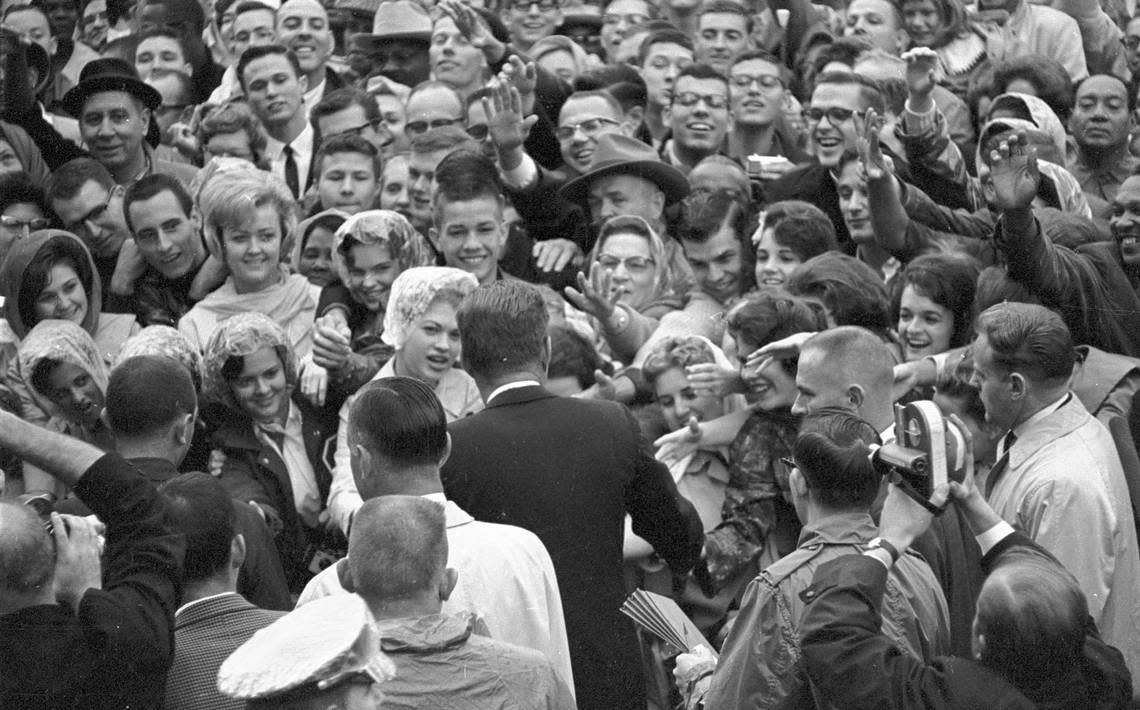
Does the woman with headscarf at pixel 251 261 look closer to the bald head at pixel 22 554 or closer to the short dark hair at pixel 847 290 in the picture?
the short dark hair at pixel 847 290

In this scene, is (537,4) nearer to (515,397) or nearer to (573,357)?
(573,357)

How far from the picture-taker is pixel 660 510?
5.27 m

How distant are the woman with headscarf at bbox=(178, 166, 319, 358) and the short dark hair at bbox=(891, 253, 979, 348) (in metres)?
2.41

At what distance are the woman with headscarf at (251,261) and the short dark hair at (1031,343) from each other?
301cm

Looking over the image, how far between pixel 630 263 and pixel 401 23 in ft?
11.7

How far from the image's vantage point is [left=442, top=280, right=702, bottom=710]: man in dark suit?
5.08m

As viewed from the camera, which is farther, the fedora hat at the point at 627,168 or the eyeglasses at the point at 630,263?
the fedora hat at the point at 627,168

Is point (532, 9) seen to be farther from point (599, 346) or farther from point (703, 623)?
point (703, 623)

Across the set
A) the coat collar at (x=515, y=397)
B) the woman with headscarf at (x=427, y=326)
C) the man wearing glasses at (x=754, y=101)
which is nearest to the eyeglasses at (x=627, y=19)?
the man wearing glasses at (x=754, y=101)

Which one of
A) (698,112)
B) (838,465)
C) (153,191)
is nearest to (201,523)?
(838,465)

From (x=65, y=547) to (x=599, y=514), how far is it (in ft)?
5.15

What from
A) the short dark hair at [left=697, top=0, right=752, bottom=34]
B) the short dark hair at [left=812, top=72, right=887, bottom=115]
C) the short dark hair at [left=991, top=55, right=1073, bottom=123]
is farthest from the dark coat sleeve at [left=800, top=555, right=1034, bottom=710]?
the short dark hair at [left=697, top=0, right=752, bottom=34]

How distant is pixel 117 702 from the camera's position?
411 cm

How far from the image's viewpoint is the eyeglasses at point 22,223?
26.7ft
